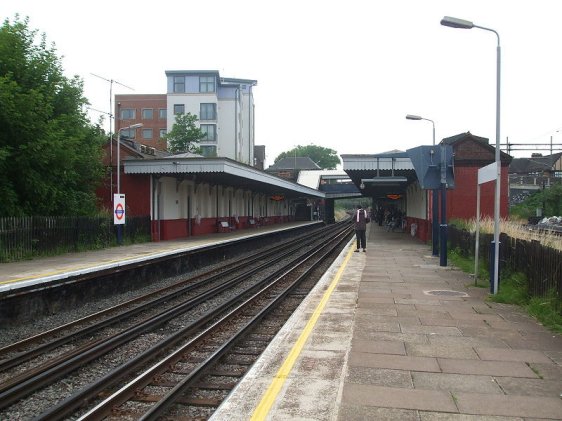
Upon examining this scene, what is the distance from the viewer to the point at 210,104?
2569 inches

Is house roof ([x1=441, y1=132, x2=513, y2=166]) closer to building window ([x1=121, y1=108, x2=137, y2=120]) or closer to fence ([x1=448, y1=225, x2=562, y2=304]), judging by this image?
fence ([x1=448, y1=225, x2=562, y2=304])

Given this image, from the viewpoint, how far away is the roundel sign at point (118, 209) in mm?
19406

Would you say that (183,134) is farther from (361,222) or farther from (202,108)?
(361,222)

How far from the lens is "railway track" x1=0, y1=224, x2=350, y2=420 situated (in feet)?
17.3

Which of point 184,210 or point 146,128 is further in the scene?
point 146,128

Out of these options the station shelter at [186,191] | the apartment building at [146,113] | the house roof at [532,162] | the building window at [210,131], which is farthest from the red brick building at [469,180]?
the house roof at [532,162]

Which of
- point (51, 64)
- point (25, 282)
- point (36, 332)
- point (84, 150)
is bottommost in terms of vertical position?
point (36, 332)

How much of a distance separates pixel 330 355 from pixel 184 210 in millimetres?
22887

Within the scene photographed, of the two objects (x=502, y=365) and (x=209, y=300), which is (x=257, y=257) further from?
(x=502, y=365)

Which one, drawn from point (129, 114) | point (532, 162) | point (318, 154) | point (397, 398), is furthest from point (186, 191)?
point (318, 154)

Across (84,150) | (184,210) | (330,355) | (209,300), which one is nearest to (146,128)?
(184,210)

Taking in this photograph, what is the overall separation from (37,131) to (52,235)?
3183 millimetres

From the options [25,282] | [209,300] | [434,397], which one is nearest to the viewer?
[434,397]

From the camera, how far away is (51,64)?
1869cm
